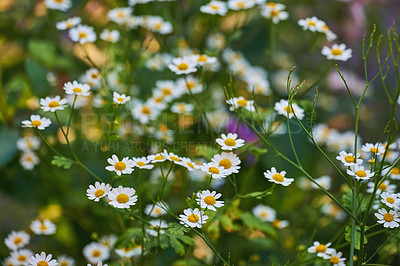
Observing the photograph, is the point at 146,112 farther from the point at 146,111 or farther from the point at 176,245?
the point at 176,245

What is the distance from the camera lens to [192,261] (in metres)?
0.71

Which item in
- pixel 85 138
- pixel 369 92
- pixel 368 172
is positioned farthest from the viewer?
pixel 369 92

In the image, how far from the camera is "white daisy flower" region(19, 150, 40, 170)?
885 mm

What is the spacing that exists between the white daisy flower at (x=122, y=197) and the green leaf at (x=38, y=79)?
43 centimetres

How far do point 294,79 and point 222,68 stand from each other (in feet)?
0.77

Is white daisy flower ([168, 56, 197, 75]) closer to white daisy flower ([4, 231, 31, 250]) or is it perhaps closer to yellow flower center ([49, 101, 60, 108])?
yellow flower center ([49, 101, 60, 108])

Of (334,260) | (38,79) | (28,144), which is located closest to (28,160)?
(28,144)

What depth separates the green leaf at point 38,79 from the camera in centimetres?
91

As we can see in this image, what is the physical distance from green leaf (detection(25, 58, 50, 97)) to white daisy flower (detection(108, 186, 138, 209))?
0.43 meters

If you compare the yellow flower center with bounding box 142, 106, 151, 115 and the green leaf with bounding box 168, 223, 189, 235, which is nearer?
the green leaf with bounding box 168, 223, 189, 235

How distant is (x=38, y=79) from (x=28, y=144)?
0.42 feet

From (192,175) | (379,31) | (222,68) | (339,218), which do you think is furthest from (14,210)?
(379,31)

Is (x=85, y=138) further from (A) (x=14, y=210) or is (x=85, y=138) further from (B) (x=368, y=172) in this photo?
(B) (x=368, y=172)

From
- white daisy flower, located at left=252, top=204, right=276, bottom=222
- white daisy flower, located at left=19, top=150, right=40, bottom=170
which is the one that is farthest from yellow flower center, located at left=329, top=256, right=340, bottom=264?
white daisy flower, located at left=19, top=150, right=40, bottom=170
